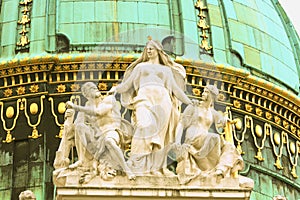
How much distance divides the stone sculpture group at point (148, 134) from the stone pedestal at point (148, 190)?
3.5 inches

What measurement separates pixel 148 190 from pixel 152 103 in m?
1.98

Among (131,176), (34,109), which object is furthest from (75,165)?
(34,109)

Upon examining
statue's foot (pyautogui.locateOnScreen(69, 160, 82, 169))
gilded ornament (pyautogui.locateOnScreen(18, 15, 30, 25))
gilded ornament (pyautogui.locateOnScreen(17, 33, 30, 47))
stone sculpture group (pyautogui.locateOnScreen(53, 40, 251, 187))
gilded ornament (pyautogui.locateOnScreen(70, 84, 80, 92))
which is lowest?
statue's foot (pyautogui.locateOnScreen(69, 160, 82, 169))

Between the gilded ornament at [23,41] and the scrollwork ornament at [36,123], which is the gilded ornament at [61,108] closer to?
the scrollwork ornament at [36,123]

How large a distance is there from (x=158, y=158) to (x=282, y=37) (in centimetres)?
1130

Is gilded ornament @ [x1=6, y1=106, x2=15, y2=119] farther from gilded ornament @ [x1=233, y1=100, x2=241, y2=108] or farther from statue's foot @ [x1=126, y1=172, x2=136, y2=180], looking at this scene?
statue's foot @ [x1=126, y1=172, x2=136, y2=180]

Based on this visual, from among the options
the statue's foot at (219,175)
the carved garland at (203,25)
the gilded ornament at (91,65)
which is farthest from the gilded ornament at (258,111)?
the statue's foot at (219,175)

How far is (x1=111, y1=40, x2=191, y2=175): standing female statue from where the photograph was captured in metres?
30.3

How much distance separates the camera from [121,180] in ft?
97.3

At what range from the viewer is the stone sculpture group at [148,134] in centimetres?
2992

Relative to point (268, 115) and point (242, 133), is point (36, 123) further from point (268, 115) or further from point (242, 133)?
point (268, 115)

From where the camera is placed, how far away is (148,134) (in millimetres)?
30750

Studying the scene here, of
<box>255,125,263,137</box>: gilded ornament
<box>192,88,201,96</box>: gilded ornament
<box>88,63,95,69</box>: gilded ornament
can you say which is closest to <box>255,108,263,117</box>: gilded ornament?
<box>255,125,263,137</box>: gilded ornament

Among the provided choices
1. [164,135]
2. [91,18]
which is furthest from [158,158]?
[91,18]
